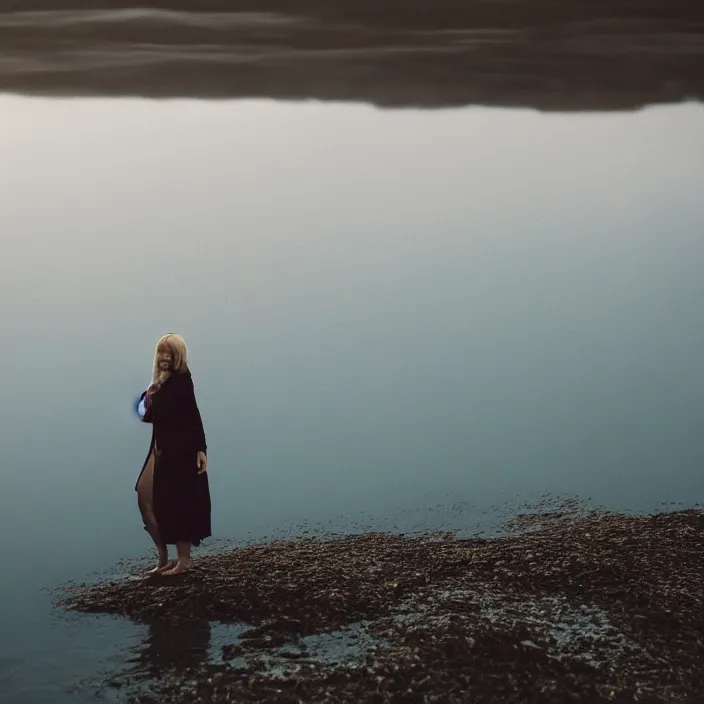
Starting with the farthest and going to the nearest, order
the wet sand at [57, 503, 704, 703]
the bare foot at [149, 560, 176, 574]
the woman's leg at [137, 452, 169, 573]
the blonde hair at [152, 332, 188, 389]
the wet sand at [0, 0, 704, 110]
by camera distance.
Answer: the wet sand at [0, 0, 704, 110], the bare foot at [149, 560, 176, 574], the woman's leg at [137, 452, 169, 573], the blonde hair at [152, 332, 188, 389], the wet sand at [57, 503, 704, 703]

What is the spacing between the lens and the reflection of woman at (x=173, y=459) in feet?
15.2

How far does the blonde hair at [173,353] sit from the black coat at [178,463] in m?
0.03

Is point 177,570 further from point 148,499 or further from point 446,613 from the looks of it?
point 446,613

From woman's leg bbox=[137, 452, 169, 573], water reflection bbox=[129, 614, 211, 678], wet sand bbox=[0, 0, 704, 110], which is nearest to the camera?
water reflection bbox=[129, 614, 211, 678]

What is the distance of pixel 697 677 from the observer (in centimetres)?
379

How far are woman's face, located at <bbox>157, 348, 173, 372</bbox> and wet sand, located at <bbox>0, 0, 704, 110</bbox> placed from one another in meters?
4.39

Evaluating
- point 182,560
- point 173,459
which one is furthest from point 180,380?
point 182,560

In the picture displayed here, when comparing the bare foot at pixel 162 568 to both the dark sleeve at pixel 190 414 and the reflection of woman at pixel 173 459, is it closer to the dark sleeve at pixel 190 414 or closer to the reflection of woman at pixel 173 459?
the reflection of woman at pixel 173 459

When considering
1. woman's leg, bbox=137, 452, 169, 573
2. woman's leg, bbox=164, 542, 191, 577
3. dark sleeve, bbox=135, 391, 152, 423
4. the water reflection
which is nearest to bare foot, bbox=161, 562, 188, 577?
woman's leg, bbox=164, 542, 191, 577

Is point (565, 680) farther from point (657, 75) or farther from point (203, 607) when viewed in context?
point (657, 75)

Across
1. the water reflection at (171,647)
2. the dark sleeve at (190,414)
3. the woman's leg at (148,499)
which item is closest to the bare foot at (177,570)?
the woman's leg at (148,499)

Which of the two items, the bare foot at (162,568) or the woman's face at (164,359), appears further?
the bare foot at (162,568)

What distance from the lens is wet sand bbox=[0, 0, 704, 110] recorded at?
8.19m

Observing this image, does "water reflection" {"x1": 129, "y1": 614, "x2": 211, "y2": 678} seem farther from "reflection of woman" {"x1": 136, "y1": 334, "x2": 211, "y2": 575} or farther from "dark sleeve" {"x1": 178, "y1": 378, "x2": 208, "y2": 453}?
"dark sleeve" {"x1": 178, "y1": 378, "x2": 208, "y2": 453}
